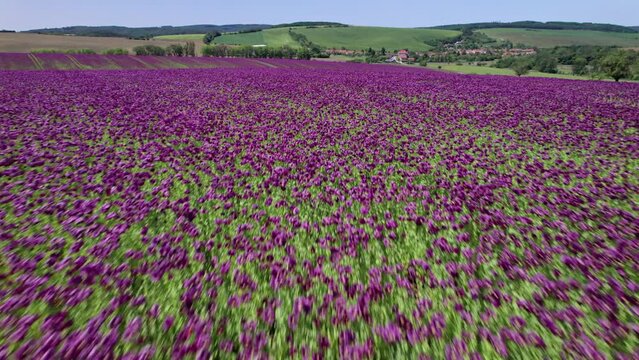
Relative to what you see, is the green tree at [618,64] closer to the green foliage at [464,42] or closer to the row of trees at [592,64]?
the row of trees at [592,64]

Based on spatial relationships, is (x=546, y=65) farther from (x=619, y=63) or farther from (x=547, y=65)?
(x=619, y=63)

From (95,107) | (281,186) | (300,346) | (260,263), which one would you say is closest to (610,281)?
(300,346)

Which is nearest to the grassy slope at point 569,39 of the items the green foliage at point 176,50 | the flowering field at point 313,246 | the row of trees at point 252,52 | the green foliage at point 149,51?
the row of trees at point 252,52

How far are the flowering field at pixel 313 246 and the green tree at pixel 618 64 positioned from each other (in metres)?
55.0

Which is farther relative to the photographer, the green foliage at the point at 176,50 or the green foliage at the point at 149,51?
the green foliage at the point at 176,50

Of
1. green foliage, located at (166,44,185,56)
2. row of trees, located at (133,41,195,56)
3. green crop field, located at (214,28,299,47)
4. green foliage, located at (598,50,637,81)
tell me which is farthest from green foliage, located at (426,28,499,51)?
green foliage, located at (166,44,185,56)

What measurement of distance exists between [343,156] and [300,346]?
6831 mm

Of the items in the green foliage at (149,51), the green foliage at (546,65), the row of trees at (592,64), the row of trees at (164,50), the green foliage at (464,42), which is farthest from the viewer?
the green foliage at (464,42)

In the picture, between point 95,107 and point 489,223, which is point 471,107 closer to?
point 489,223

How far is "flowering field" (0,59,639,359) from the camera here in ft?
11.2

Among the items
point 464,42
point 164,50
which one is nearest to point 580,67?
point 164,50

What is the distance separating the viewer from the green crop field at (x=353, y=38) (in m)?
148

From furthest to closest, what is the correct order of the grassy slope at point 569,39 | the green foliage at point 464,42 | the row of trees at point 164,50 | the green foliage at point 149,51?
the green foliage at point 464,42 < the grassy slope at point 569,39 < the row of trees at point 164,50 < the green foliage at point 149,51

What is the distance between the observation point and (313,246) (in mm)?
5117
